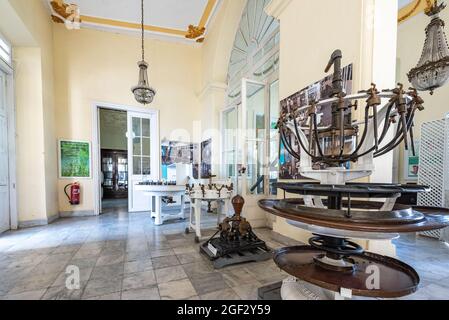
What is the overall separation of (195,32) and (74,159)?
14.2 feet

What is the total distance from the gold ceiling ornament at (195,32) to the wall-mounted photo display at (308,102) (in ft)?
13.3

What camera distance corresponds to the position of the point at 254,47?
4.12 m

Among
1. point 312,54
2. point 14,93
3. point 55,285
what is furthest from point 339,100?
point 14,93

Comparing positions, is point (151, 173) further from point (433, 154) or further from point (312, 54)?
point (433, 154)

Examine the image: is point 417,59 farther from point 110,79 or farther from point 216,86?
point 110,79

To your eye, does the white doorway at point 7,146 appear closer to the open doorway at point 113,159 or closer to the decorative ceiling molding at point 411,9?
the open doorway at point 113,159

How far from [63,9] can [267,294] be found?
6.35 m

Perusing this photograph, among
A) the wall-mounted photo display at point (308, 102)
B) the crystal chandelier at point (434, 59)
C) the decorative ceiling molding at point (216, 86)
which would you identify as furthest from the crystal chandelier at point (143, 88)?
the crystal chandelier at point (434, 59)

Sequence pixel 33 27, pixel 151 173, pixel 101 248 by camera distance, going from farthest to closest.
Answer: pixel 151 173 < pixel 33 27 < pixel 101 248

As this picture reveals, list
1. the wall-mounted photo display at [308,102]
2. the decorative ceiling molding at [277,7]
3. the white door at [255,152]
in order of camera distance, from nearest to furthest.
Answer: the wall-mounted photo display at [308,102]
the decorative ceiling molding at [277,7]
the white door at [255,152]

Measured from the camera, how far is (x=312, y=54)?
2.12 meters

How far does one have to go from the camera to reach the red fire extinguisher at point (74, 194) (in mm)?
4508

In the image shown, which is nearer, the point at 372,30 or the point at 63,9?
the point at 372,30

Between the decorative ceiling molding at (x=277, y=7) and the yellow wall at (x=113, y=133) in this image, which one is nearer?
the decorative ceiling molding at (x=277, y=7)
